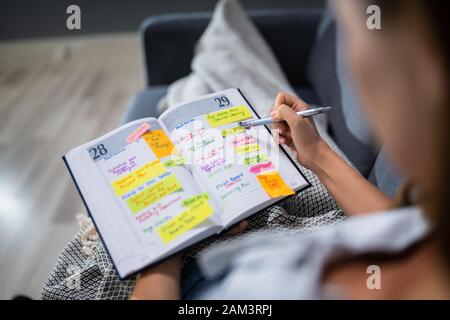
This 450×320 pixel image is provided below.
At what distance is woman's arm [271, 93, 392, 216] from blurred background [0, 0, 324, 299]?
3.19ft

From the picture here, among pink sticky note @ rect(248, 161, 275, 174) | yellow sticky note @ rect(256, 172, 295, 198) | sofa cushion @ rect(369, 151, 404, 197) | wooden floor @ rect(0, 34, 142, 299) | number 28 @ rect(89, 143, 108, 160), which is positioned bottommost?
wooden floor @ rect(0, 34, 142, 299)

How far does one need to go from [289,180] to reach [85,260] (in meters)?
0.42

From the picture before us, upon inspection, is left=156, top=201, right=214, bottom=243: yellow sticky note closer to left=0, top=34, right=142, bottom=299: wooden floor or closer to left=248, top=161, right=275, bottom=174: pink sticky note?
left=248, top=161, right=275, bottom=174: pink sticky note

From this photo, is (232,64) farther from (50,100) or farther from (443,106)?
(50,100)

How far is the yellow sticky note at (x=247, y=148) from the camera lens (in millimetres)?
844

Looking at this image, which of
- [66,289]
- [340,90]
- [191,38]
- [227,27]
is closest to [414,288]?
[66,289]

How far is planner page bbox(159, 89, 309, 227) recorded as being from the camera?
2.49 feet

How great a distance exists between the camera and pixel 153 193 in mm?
745

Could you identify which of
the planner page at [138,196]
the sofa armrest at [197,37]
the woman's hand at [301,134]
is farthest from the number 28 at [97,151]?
the sofa armrest at [197,37]

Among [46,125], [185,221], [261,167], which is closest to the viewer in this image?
[185,221]

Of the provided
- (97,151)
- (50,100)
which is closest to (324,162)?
(97,151)

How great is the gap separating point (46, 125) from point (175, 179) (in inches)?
60.6

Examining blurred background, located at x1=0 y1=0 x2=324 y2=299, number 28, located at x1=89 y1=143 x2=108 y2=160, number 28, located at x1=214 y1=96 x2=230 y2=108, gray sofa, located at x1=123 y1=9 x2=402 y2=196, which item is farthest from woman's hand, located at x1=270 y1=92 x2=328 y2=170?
blurred background, located at x1=0 y1=0 x2=324 y2=299

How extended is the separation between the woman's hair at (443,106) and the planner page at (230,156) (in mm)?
385
